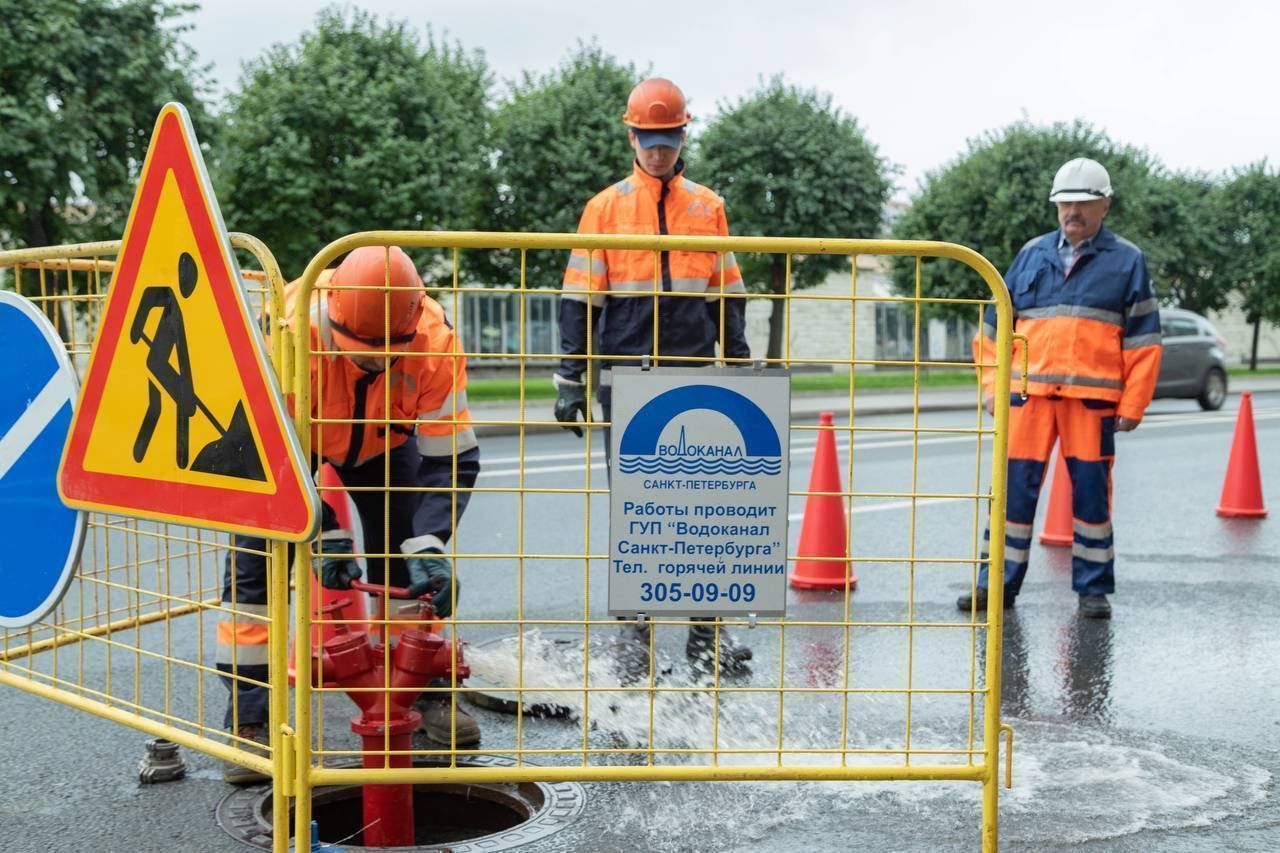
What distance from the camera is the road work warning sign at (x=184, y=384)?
271cm

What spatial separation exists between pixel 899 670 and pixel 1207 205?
44279mm

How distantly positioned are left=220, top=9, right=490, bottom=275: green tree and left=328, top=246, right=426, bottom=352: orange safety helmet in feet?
58.4

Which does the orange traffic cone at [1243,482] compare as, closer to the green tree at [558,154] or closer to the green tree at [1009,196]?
the green tree at [558,154]

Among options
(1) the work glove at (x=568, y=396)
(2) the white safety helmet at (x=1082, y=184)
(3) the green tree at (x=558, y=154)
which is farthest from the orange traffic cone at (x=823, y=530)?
(3) the green tree at (x=558, y=154)

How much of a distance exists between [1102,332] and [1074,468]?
61 centimetres

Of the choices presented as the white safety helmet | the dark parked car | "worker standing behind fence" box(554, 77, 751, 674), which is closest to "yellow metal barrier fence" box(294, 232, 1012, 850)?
"worker standing behind fence" box(554, 77, 751, 674)

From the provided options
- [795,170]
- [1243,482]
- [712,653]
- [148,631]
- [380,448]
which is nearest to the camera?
[380,448]

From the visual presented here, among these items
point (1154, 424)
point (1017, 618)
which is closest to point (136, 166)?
point (1154, 424)

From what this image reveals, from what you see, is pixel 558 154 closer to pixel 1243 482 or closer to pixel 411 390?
pixel 1243 482

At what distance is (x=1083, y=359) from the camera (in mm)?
5617

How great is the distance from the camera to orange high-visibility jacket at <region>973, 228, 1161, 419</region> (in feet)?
18.4

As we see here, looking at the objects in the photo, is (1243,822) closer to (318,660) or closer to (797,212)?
(318,660)

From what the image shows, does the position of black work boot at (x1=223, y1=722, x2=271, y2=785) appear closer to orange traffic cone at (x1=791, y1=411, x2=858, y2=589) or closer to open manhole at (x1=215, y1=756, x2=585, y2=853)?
open manhole at (x1=215, y1=756, x2=585, y2=853)

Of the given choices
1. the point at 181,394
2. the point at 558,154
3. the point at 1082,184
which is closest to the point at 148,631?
the point at 181,394
